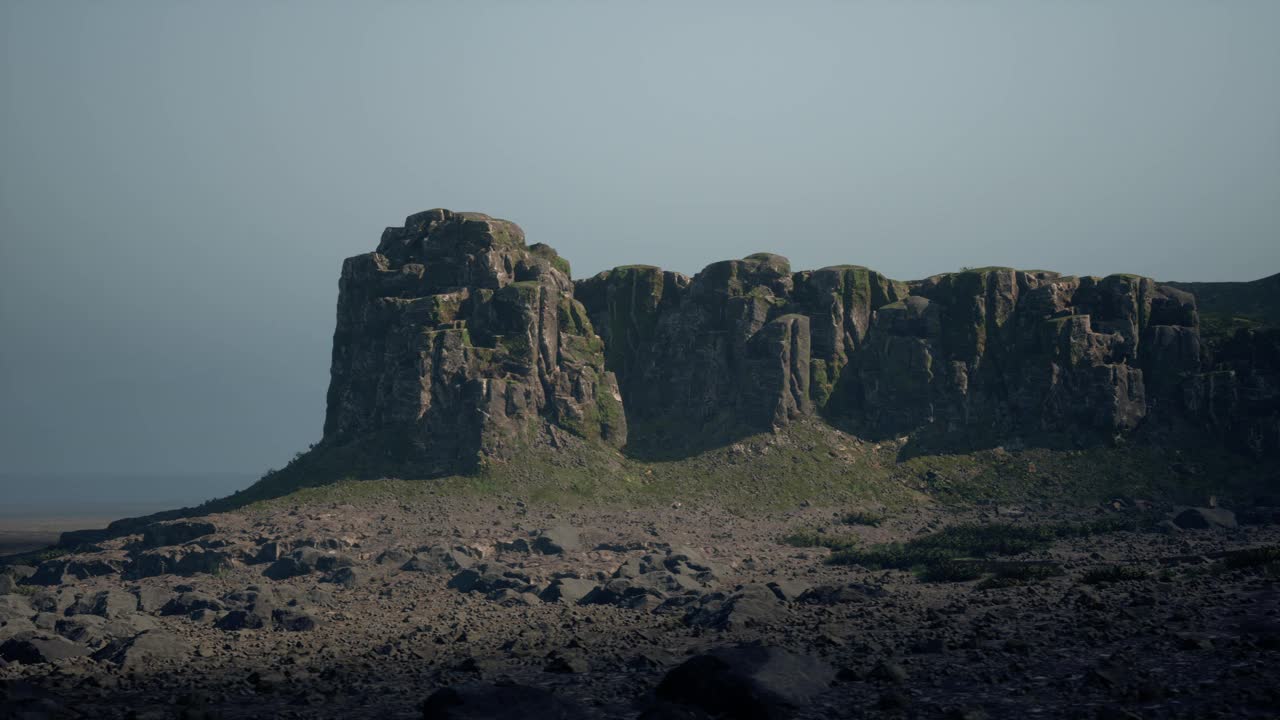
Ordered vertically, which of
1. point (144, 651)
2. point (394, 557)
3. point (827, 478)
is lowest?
point (144, 651)

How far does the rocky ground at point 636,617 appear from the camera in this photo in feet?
107

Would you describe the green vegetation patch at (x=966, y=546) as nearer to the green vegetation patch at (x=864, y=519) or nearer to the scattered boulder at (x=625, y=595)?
the green vegetation patch at (x=864, y=519)

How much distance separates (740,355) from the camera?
10931 cm

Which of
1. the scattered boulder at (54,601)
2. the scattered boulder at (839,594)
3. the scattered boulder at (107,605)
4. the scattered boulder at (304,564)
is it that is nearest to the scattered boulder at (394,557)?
the scattered boulder at (304,564)

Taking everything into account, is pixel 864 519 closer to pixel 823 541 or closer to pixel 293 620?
pixel 823 541

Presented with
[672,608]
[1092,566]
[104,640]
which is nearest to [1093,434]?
[1092,566]

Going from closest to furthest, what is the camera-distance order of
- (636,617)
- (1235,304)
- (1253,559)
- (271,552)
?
(636,617) < (1253,559) < (271,552) < (1235,304)

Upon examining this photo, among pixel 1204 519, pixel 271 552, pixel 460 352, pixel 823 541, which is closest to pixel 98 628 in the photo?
pixel 271 552

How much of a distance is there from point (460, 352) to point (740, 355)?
103ft

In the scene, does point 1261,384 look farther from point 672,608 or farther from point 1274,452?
point 672,608

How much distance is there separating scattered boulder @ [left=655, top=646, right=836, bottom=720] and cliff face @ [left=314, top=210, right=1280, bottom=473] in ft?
204

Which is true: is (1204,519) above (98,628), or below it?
below

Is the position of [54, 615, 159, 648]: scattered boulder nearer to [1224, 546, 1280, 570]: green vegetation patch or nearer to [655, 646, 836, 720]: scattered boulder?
[655, 646, 836, 720]: scattered boulder

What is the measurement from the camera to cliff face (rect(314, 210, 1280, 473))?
98.4 metres
